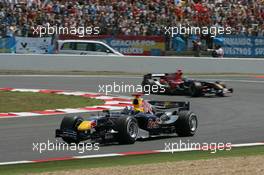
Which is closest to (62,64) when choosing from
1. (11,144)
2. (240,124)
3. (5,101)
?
(5,101)

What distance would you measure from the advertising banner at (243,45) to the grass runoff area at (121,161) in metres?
19.5

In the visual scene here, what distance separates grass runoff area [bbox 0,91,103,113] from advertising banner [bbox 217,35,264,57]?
38.3ft

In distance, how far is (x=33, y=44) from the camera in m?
32.1

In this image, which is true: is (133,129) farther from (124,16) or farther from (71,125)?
(124,16)

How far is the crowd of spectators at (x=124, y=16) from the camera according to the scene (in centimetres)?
3120

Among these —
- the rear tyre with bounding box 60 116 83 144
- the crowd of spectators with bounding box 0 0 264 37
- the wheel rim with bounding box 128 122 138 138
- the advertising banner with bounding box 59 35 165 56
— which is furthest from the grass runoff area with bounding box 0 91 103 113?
the advertising banner with bounding box 59 35 165 56

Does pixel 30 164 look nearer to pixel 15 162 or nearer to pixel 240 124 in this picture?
pixel 15 162

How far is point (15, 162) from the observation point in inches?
399

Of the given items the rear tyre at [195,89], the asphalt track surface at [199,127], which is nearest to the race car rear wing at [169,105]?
the asphalt track surface at [199,127]

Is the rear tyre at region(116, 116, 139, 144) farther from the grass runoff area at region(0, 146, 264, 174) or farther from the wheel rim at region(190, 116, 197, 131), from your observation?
the wheel rim at region(190, 116, 197, 131)

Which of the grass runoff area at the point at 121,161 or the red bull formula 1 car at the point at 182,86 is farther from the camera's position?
the red bull formula 1 car at the point at 182,86

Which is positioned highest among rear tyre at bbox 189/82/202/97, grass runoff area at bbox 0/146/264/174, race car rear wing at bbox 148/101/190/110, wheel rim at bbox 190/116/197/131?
race car rear wing at bbox 148/101/190/110

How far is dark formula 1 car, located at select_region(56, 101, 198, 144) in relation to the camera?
11.7 meters

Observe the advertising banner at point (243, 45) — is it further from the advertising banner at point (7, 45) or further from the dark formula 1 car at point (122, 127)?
the dark formula 1 car at point (122, 127)
